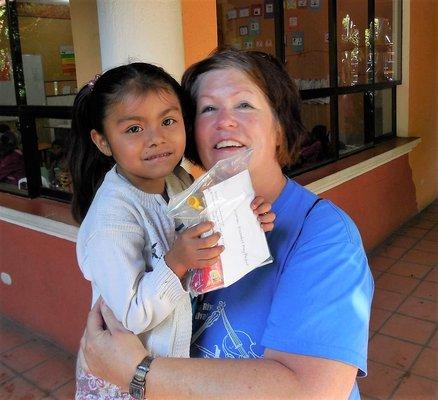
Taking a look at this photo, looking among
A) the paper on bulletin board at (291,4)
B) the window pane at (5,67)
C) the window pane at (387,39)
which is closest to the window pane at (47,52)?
the window pane at (5,67)

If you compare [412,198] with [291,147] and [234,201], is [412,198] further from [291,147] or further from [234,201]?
[234,201]

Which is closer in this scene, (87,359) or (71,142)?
(87,359)

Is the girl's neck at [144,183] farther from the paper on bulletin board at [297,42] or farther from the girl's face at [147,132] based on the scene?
the paper on bulletin board at [297,42]

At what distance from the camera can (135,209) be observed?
4.32 ft

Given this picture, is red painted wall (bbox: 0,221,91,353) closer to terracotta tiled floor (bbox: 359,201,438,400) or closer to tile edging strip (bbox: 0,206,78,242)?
tile edging strip (bbox: 0,206,78,242)

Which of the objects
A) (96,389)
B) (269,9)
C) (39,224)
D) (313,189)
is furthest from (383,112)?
(96,389)

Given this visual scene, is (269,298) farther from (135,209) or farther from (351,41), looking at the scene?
(351,41)

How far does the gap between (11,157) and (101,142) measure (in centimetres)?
252

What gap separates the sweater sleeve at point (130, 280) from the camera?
1.09 metres

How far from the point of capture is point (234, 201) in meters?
1.05

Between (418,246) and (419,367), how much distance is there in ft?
7.01

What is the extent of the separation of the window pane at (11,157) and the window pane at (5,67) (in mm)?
145

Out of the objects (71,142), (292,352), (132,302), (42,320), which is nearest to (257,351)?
(292,352)

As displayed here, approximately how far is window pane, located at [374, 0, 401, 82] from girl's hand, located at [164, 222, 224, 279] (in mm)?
4707
